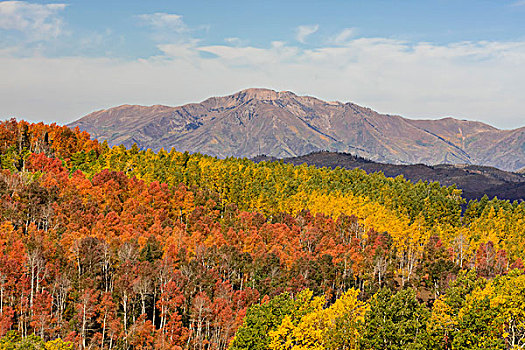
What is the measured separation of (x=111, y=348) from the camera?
275 feet

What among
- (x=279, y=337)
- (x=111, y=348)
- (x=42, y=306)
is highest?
(x=279, y=337)

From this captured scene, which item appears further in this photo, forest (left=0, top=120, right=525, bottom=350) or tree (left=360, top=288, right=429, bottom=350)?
forest (left=0, top=120, right=525, bottom=350)

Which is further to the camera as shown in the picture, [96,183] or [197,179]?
[197,179]

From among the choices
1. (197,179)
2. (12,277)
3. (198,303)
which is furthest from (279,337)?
(197,179)

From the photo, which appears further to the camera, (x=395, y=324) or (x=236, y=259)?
(x=236, y=259)

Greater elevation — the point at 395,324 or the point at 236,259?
the point at 395,324

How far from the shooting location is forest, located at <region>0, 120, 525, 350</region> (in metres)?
53.6

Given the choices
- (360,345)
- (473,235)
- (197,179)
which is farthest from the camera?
(197,179)

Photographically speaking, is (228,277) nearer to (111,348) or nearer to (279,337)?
(111,348)

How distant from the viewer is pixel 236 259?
111188 millimetres

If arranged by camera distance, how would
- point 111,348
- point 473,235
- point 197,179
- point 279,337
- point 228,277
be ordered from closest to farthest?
point 279,337
point 111,348
point 228,277
point 473,235
point 197,179

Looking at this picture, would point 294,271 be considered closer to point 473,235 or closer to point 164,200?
point 164,200

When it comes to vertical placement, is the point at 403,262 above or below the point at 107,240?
below

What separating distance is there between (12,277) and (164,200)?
63.6 meters
